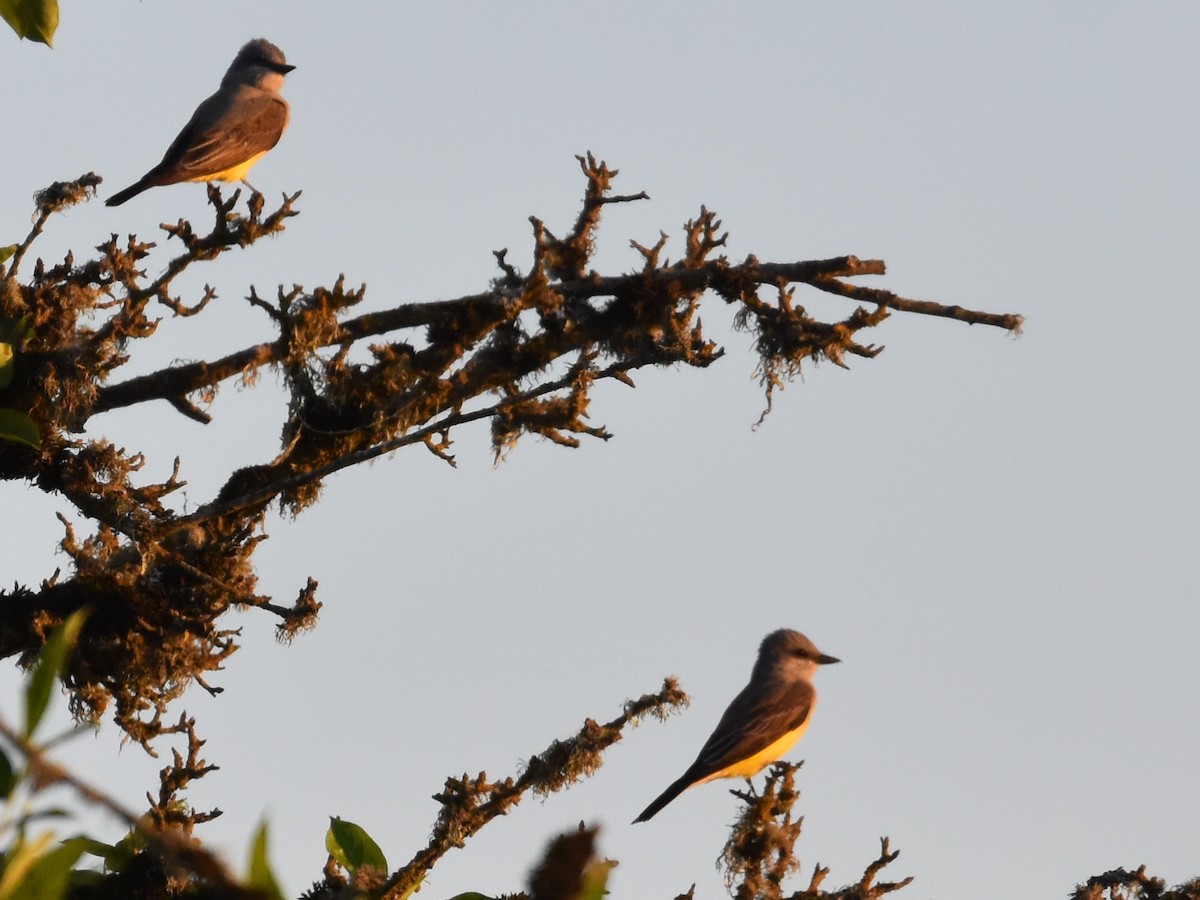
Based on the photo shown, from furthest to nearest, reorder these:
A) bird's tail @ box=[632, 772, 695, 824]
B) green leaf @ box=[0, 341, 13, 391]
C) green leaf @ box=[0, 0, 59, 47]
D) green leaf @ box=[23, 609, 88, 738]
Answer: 1. bird's tail @ box=[632, 772, 695, 824]
2. green leaf @ box=[0, 341, 13, 391]
3. green leaf @ box=[0, 0, 59, 47]
4. green leaf @ box=[23, 609, 88, 738]

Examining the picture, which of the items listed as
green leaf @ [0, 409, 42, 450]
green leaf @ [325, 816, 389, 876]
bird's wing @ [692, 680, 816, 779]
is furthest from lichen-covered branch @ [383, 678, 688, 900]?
bird's wing @ [692, 680, 816, 779]

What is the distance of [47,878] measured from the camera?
1.15 metres

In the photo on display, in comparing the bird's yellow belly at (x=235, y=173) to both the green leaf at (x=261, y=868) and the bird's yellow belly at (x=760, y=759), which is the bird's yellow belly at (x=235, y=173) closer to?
the bird's yellow belly at (x=760, y=759)

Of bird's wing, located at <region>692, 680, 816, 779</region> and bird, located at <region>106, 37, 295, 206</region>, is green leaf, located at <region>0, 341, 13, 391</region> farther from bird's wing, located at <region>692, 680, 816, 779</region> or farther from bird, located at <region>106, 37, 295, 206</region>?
bird's wing, located at <region>692, 680, 816, 779</region>

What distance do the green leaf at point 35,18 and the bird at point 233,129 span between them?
7.37m

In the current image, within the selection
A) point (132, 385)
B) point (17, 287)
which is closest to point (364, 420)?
point (132, 385)

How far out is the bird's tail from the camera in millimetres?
10234

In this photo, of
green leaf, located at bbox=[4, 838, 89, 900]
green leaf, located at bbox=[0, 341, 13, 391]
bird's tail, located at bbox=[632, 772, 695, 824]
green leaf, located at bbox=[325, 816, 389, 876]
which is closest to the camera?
green leaf, located at bbox=[4, 838, 89, 900]

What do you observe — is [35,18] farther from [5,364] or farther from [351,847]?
[5,364]

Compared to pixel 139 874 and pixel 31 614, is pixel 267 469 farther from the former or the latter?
pixel 139 874

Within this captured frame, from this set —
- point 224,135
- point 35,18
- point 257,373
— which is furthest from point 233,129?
point 35,18

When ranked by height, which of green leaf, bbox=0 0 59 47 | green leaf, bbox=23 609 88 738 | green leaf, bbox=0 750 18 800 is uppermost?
green leaf, bbox=0 0 59 47

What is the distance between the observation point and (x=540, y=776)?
564 cm

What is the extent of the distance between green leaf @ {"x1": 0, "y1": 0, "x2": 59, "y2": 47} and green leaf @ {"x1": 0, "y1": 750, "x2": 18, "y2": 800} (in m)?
1.59
